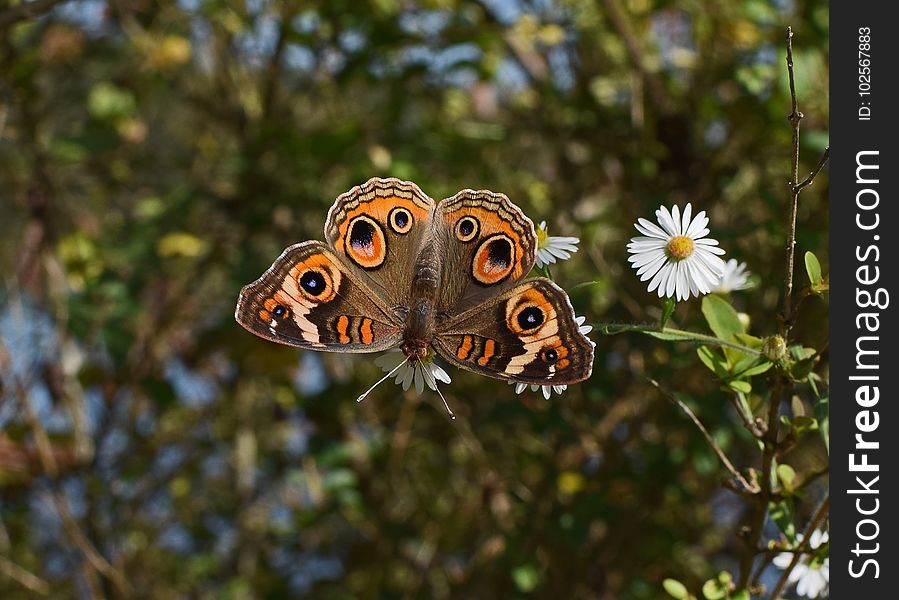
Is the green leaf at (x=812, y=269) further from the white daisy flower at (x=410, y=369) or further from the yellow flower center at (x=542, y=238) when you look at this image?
the white daisy flower at (x=410, y=369)

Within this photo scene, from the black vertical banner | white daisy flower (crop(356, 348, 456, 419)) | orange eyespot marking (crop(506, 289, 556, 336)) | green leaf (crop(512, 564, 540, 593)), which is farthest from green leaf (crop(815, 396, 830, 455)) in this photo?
green leaf (crop(512, 564, 540, 593))

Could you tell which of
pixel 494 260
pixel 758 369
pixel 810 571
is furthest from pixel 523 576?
pixel 758 369

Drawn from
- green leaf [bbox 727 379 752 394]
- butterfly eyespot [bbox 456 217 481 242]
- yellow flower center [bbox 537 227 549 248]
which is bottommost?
green leaf [bbox 727 379 752 394]

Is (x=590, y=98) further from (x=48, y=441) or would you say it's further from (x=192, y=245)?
(x=48, y=441)

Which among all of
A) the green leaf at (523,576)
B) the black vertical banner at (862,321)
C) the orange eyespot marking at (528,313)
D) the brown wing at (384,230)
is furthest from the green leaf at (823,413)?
the green leaf at (523,576)

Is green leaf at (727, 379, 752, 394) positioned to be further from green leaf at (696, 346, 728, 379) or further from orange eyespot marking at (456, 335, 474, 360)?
orange eyespot marking at (456, 335, 474, 360)

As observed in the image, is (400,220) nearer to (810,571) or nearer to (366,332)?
(366,332)
